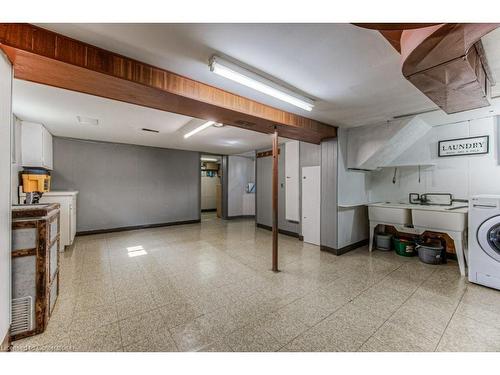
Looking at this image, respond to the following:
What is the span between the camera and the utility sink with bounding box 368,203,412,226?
3.60 m

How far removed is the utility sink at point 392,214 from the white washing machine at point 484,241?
87cm

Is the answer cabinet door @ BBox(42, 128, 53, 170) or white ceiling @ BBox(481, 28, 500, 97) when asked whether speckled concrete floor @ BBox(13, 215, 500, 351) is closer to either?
cabinet door @ BBox(42, 128, 53, 170)

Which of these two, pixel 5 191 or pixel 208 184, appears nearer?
pixel 5 191

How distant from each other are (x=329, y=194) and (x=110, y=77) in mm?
3839

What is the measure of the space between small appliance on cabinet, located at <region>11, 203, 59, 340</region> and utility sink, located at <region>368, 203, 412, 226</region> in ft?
15.8

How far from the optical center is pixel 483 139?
3.43 metres

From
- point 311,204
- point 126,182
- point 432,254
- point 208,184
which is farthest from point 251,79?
point 208,184

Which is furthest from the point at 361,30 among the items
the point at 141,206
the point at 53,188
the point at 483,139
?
the point at 53,188

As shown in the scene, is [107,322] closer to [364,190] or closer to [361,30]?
[361,30]

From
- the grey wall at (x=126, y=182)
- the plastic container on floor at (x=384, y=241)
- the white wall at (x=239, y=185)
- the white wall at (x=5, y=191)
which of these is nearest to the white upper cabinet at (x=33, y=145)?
the grey wall at (x=126, y=182)

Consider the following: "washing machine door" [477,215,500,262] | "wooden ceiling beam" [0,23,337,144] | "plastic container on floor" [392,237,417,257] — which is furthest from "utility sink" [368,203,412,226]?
"wooden ceiling beam" [0,23,337,144]

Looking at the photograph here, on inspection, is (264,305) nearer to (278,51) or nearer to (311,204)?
(278,51)

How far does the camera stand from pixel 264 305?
224cm
